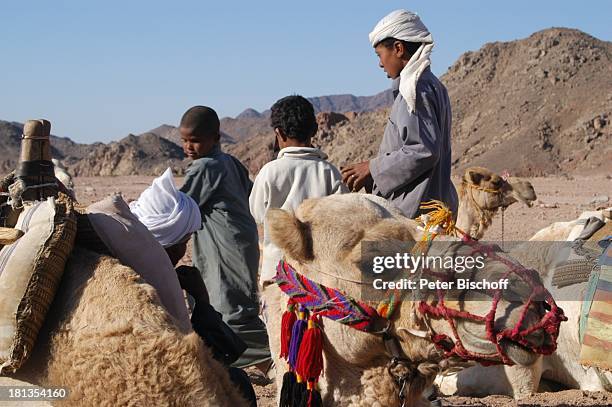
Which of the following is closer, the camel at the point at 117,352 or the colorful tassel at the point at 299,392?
the camel at the point at 117,352

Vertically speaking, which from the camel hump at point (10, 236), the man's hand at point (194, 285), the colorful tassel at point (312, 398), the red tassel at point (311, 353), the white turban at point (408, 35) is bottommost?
the colorful tassel at point (312, 398)

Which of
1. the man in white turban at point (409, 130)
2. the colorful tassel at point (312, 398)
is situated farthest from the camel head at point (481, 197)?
the colorful tassel at point (312, 398)

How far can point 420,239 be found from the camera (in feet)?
9.16

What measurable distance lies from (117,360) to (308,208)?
97 cm

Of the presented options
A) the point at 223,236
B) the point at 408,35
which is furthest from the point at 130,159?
the point at 408,35

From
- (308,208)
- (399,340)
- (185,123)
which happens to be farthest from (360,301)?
(185,123)

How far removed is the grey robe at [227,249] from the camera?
5961 millimetres

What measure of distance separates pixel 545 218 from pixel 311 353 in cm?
1736

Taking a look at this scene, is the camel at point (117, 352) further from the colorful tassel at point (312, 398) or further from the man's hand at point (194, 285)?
the man's hand at point (194, 285)

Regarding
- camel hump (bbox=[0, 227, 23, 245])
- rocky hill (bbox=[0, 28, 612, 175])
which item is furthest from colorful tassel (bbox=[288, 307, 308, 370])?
rocky hill (bbox=[0, 28, 612, 175])

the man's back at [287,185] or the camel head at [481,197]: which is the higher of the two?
the man's back at [287,185]

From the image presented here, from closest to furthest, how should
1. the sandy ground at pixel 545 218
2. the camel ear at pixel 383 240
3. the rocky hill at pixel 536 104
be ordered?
the camel ear at pixel 383 240 < the sandy ground at pixel 545 218 < the rocky hill at pixel 536 104

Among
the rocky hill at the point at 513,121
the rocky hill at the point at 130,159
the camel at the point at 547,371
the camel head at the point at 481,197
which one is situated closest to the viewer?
the camel at the point at 547,371

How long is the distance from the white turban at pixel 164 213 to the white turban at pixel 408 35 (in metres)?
1.35
